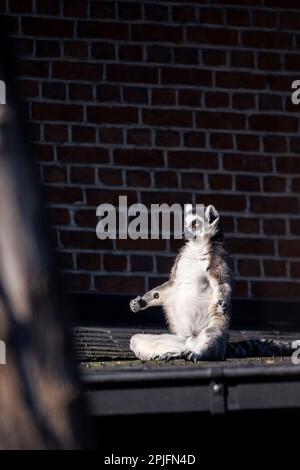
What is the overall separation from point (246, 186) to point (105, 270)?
1123mm

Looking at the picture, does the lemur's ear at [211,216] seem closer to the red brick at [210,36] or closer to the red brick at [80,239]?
the red brick at [80,239]

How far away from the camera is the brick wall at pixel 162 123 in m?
8.91

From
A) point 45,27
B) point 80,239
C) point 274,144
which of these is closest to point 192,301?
point 80,239

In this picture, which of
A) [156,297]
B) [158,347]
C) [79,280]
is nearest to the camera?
[158,347]

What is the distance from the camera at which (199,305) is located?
7.10 metres

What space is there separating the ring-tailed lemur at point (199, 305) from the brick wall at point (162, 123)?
1.58 m

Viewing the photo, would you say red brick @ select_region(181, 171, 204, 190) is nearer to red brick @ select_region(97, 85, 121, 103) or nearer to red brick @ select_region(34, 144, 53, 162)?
red brick @ select_region(97, 85, 121, 103)

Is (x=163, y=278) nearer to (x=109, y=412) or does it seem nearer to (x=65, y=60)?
(x=65, y=60)

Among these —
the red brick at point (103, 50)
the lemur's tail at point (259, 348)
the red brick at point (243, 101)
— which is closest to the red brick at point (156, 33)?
the red brick at point (103, 50)

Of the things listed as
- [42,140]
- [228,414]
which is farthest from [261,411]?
[42,140]

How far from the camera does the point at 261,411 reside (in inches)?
237

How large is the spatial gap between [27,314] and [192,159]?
19.5 ft

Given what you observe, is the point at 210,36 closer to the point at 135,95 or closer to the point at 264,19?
the point at 264,19

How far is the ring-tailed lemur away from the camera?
22.5 ft
